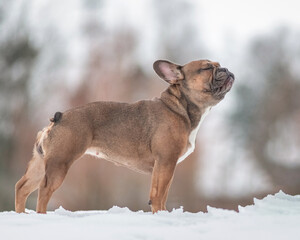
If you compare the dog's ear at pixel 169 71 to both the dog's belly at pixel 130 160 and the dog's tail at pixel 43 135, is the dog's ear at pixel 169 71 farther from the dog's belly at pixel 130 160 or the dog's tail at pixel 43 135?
the dog's tail at pixel 43 135

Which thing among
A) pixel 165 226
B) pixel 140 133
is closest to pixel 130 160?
pixel 140 133

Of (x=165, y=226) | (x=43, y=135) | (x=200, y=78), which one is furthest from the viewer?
(x=200, y=78)

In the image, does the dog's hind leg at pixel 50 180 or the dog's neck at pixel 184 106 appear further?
the dog's neck at pixel 184 106

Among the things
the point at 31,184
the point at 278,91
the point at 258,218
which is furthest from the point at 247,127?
the point at 258,218

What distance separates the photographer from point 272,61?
102 ft

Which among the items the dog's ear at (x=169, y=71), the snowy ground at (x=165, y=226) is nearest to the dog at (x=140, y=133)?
the dog's ear at (x=169, y=71)

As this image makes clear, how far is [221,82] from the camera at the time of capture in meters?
6.38

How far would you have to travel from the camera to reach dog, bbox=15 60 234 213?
5.86 m

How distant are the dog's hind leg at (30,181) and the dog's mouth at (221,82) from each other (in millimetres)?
2550

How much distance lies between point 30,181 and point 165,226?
3386 mm

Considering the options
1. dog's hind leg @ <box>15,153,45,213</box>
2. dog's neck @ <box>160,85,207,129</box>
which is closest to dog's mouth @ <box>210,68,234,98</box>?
dog's neck @ <box>160,85,207,129</box>

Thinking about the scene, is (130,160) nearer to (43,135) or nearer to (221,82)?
(43,135)

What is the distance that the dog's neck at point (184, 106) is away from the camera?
6453 mm

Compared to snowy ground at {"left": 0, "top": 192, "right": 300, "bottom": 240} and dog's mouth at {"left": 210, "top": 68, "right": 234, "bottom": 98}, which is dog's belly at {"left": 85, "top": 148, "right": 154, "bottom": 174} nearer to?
dog's mouth at {"left": 210, "top": 68, "right": 234, "bottom": 98}
